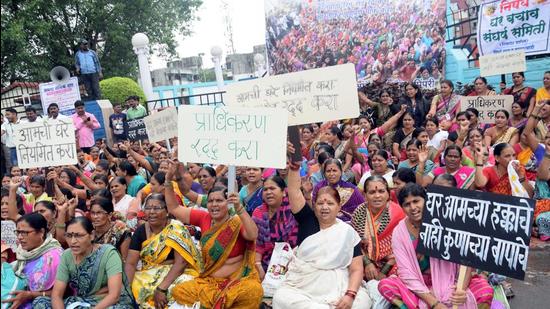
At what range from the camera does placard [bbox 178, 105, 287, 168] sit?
145 inches

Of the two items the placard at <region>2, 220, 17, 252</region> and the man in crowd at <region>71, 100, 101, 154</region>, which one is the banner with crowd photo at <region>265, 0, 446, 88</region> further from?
the placard at <region>2, 220, 17, 252</region>

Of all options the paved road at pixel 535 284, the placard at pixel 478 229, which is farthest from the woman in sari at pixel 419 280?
the paved road at pixel 535 284

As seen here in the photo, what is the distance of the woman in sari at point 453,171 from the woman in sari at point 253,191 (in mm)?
1743

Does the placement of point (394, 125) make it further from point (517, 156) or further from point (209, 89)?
point (209, 89)

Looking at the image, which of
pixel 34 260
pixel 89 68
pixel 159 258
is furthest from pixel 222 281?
pixel 89 68

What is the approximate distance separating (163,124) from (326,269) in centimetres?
324

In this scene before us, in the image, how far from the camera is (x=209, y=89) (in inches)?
1361

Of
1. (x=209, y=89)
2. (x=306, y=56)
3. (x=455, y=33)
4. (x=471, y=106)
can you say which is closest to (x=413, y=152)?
(x=471, y=106)

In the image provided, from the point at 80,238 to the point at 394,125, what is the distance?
5.45m

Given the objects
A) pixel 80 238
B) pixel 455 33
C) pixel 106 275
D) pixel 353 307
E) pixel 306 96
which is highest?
pixel 455 33

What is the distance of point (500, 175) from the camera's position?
523 cm

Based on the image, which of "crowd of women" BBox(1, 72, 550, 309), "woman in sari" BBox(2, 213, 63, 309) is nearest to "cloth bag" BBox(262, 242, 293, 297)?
"crowd of women" BBox(1, 72, 550, 309)

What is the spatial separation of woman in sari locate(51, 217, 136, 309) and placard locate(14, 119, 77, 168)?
185cm

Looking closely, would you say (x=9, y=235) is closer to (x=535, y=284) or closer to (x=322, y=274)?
(x=322, y=274)
